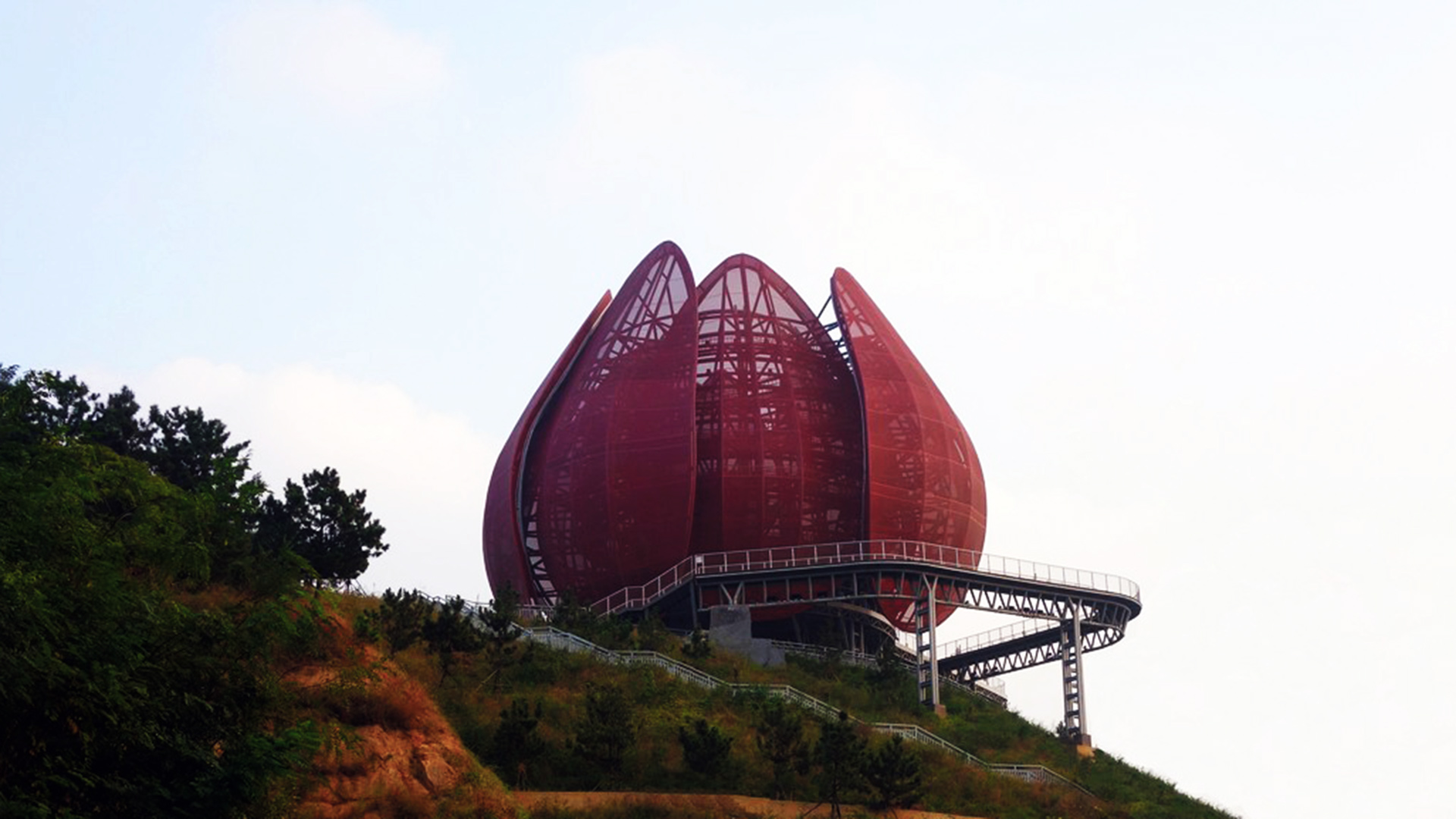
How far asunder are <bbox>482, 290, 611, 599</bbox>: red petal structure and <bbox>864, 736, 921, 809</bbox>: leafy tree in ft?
81.3

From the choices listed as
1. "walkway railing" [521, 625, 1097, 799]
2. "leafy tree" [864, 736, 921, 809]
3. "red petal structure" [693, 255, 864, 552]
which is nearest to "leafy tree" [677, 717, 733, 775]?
"leafy tree" [864, 736, 921, 809]

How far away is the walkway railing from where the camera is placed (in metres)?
43.8

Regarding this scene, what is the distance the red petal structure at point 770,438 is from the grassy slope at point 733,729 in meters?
5.85

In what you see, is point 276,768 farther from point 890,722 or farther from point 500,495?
point 500,495

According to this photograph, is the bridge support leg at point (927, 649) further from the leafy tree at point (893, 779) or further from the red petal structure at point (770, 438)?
the leafy tree at point (893, 779)

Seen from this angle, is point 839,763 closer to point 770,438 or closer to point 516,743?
point 516,743

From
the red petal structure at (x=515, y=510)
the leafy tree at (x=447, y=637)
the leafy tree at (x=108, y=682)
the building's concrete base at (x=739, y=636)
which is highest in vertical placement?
the red petal structure at (x=515, y=510)

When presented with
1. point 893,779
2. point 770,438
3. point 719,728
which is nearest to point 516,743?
point 719,728

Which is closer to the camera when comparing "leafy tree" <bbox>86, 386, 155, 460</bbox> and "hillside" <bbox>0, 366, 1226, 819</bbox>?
"hillside" <bbox>0, 366, 1226, 819</bbox>

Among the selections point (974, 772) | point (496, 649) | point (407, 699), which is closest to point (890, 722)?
point (974, 772)

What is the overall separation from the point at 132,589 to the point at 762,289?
3968 centimetres

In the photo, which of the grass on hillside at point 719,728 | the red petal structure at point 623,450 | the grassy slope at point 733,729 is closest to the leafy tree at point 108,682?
the grass on hillside at point 719,728

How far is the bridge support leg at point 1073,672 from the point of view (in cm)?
5528

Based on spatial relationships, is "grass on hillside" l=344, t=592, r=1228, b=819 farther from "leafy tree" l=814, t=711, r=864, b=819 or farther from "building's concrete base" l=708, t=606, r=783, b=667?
"building's concrete base" l=708, t=606, r=783, b=667
